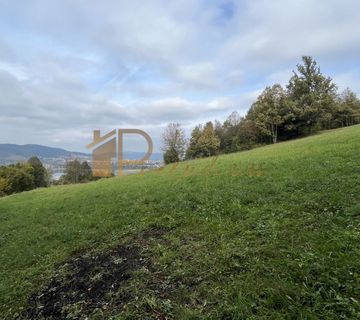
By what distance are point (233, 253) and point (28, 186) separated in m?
65.4

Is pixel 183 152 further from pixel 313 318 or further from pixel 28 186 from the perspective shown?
pixel 313 318

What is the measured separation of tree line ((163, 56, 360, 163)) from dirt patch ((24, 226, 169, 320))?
40543 mm

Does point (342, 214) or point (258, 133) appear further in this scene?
point (258, 133)

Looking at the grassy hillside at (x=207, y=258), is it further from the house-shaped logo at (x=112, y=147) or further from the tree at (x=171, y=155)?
the tree at (x=171, y=155)

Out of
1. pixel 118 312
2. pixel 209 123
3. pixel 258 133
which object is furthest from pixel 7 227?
pixel 209 123

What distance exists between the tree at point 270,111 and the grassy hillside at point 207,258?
35199 mm

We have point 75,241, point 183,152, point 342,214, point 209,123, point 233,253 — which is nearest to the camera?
point 233,253

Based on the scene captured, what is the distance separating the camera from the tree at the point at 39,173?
65.8m

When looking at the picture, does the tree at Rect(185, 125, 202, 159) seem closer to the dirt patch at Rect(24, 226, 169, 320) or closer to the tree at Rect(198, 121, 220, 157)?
the tree at Rect(198, 121, 220, 157)

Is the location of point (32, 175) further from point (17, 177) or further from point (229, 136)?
point (229, 136)

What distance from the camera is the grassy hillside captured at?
11.0ft

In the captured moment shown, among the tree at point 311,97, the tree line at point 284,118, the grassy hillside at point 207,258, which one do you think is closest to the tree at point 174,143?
the tree line at point 284,118

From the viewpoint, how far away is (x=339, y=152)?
10711mm

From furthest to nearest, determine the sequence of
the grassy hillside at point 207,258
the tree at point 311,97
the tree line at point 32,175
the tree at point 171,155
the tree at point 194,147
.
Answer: the tree line at point 32,175, the tree at point 194,147, the tree at point 171,155, the tree at point 311,97, the grassy hillside at point 207,258
